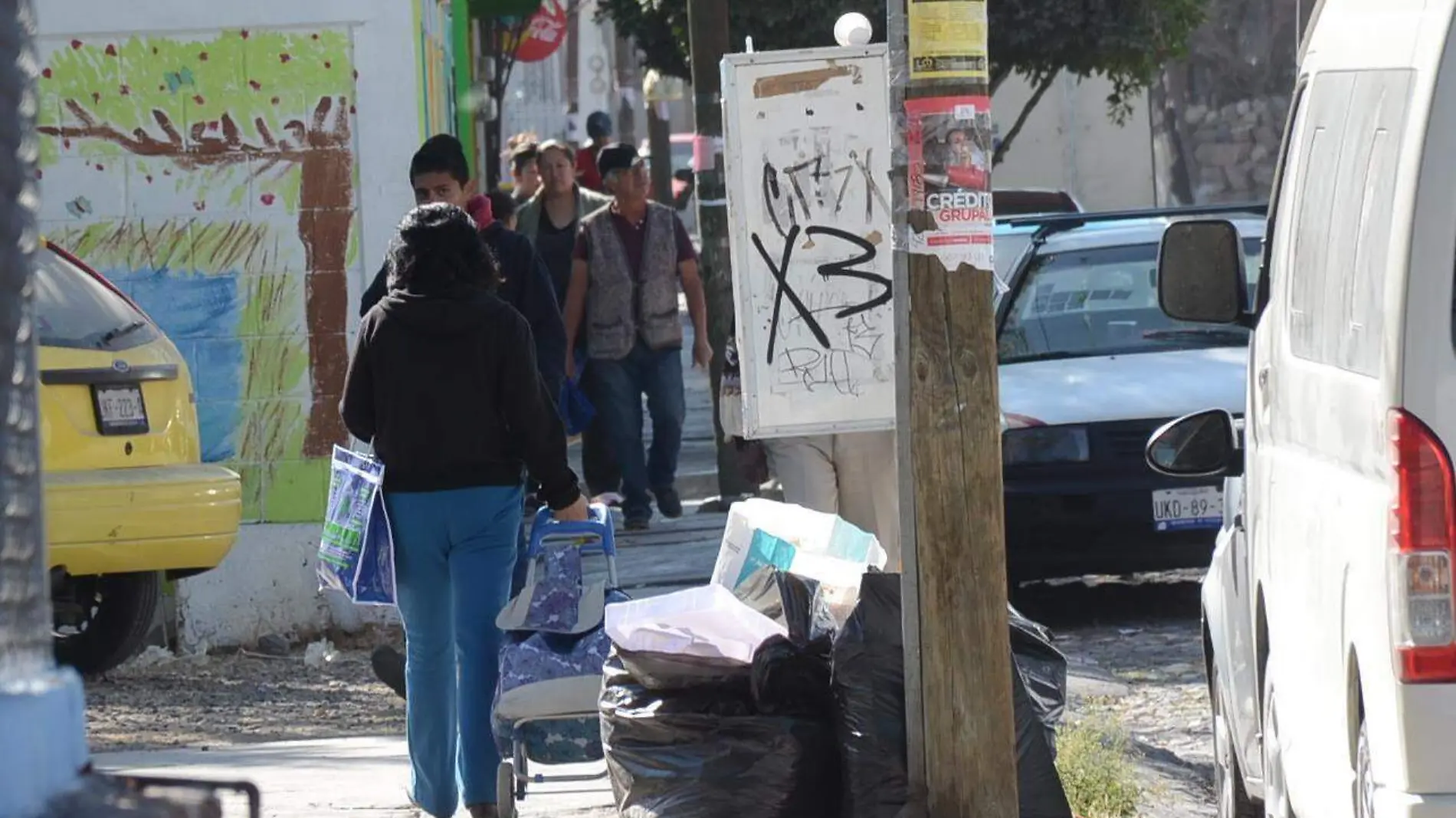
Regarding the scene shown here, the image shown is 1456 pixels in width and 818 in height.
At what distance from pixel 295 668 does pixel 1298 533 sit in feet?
18.5

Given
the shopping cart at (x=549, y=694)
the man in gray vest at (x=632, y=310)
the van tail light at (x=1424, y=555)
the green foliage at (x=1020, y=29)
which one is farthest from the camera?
the green foliage at (x=1020, y=29)

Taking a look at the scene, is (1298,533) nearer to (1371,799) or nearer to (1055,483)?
(1371,799)

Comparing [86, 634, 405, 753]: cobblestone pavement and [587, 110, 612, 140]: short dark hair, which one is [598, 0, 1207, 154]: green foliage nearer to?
[587, 110, 612, 140]: short dark hair

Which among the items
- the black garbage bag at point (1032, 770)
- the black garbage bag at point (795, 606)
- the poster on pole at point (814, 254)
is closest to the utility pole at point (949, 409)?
the black garbage bag at point (1032, 770)

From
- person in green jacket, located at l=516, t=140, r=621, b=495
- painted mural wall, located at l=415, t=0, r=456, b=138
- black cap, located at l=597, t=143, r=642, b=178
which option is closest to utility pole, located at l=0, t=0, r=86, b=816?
painted mural wall, located at l=415, t=0, r=456, b=138

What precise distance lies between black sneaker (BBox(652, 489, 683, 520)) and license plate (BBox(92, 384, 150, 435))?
434 centimetres

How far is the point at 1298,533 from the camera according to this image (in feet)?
14.1

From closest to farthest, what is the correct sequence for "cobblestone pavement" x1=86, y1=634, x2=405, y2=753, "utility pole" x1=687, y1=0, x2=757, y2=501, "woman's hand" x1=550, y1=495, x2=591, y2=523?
"woman's hand" x1=550, y1=495, x2=591, y2=523 < "cobblestone pavement" x1=86, y1=634, x2=405, y2=753 < "utility pole" x1=687, y1=0, x2=757, y2=501

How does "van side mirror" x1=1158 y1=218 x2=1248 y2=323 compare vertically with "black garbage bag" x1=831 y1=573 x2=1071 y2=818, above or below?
above

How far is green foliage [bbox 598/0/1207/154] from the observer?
1730cm

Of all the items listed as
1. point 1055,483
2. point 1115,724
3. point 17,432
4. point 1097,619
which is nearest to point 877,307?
point 1115,724

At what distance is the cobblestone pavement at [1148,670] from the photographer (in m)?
6.59

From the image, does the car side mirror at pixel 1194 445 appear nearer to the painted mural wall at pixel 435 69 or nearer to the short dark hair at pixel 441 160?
the short dark hair at pixel 441 160

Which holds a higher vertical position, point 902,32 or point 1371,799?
point 902,32
